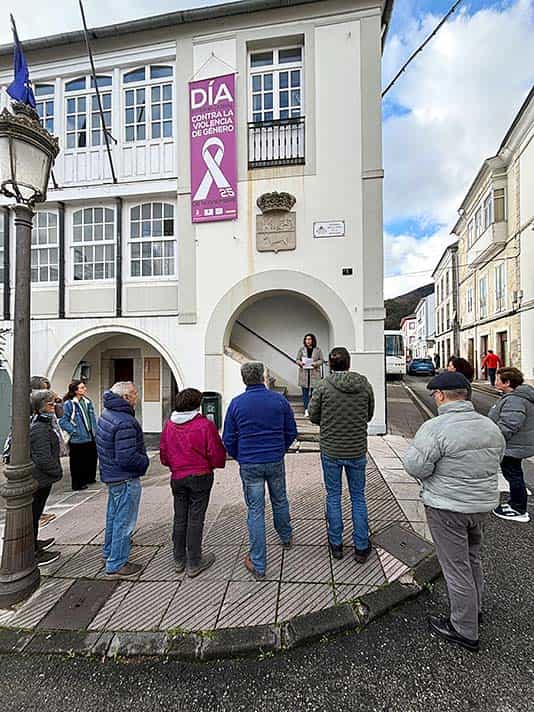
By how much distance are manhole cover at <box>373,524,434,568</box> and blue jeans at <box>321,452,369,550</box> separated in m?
0.34

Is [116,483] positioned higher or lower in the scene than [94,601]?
higher

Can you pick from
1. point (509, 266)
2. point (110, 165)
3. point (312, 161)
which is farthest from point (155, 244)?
point (509, 266)

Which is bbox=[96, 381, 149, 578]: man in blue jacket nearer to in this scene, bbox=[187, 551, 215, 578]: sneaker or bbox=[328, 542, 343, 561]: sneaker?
bbox=[187, 551, 215, 578]: sneaker

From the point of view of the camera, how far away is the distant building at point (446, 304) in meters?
32.4

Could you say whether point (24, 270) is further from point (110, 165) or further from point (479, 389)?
point (479, 389)

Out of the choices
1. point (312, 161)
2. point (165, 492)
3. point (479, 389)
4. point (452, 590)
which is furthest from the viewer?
point (479, 389)

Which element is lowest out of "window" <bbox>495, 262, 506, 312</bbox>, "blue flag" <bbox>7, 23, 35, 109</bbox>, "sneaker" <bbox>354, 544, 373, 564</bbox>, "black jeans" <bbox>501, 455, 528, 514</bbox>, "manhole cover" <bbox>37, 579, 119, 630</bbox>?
"manhole cover" <bbox>37, 579, 119, 630</bbox>

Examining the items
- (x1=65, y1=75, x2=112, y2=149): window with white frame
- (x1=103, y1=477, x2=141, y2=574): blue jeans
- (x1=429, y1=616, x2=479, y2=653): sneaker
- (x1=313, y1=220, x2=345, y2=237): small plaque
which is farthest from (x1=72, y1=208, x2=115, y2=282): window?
(x1=429, y1=616, x2=479, y2=653): sneaker

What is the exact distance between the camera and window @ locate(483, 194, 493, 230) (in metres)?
20.0

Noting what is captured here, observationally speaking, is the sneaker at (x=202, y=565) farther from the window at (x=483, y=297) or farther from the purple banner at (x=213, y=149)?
the window at (x=483, y=297)

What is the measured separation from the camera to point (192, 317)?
8.55 meters

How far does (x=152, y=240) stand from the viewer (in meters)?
9.14

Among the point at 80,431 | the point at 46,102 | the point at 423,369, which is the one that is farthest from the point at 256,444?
the point at 423,369

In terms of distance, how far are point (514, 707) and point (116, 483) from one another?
9.49 ft
